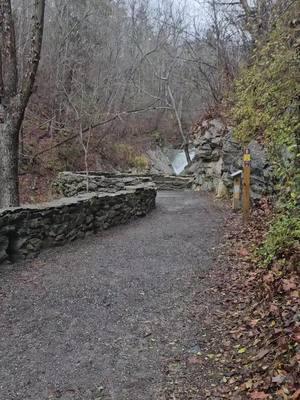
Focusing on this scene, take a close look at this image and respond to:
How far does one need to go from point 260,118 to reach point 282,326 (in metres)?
3.81

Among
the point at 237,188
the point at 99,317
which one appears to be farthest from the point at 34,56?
the point at 99,317

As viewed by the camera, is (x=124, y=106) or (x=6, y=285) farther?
(x=124, y=106)

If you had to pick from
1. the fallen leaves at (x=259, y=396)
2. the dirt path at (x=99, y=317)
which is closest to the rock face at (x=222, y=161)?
the dirt path at (x=99, y=317)

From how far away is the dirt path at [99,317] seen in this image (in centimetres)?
318

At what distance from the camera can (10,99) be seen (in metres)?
7.55

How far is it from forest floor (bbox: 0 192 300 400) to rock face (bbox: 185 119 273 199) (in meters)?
2.84

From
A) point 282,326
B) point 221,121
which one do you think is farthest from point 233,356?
point 221,121

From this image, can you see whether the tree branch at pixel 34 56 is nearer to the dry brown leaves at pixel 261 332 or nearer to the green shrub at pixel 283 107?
the green shrub at pixel 283 107

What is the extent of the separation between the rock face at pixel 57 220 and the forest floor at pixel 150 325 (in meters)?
0.29

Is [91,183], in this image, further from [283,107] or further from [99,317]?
[99,317]

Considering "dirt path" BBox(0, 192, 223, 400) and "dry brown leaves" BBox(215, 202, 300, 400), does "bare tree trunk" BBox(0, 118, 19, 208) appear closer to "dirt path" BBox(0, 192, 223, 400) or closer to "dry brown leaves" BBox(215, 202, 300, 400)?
"dirt path" BBox(0, 192, 223, 400)

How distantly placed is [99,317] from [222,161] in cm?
984

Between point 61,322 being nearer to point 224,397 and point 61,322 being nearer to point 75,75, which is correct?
point 224,397

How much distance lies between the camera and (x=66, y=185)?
1312cm
